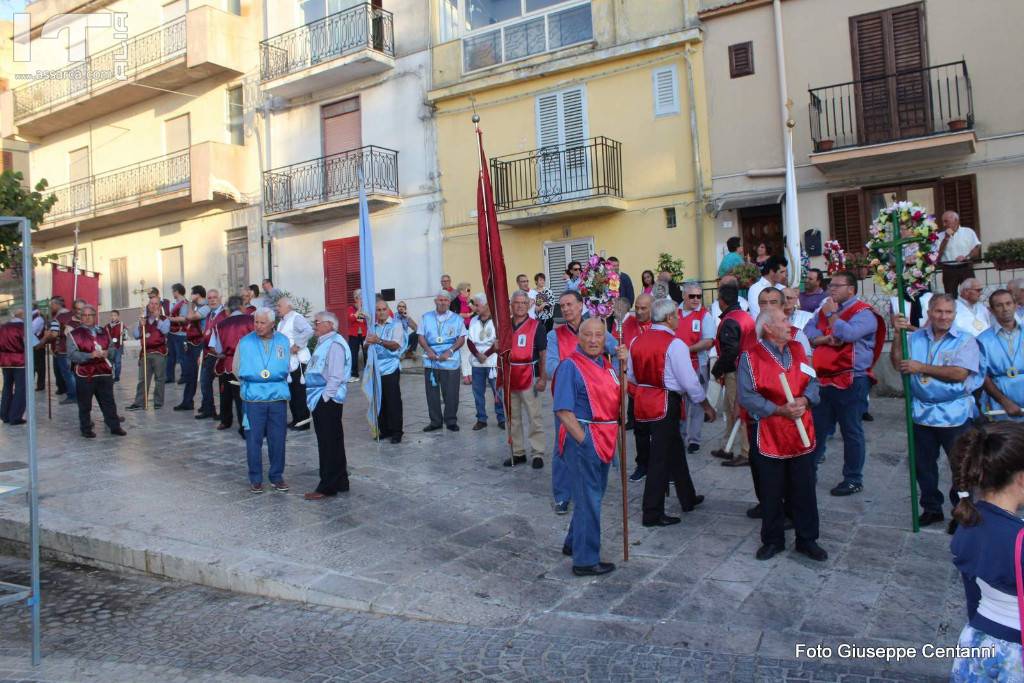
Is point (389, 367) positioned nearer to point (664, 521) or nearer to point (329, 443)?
point (329, 443)

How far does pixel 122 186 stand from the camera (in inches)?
926

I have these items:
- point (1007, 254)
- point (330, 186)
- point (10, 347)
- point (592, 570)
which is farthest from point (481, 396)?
point (330, 186)

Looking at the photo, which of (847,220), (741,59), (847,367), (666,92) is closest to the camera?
(847,367)

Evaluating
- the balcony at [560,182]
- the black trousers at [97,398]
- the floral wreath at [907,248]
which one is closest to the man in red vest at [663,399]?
the floral wreath at [907,248]

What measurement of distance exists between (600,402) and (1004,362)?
2914 mm

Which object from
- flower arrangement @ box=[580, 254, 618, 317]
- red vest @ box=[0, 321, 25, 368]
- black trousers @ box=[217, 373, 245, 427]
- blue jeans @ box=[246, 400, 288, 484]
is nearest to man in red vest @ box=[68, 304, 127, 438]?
black trousers @ box=[217, 373, 245, 427]

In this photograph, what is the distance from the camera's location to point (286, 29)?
20.8 metres

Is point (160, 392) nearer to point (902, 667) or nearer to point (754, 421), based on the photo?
point (754, 421)

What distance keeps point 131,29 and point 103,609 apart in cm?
2211

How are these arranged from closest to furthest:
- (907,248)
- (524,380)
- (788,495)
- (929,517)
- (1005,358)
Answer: (788,495)
(1005,358)
(929,517)
(907,248)
(524,380)

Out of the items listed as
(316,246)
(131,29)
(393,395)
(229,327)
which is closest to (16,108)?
(131,29)

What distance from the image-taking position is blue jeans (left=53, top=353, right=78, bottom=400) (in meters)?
14.5

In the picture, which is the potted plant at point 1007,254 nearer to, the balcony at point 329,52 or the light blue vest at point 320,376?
the light blue vest at point 320,376

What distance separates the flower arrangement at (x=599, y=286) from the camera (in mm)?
9984
